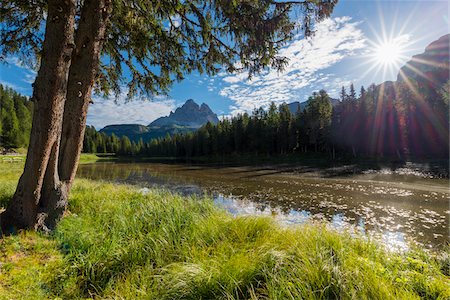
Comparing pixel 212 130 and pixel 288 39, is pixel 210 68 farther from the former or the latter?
pixel 212 130

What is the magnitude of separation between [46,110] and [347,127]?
5362 cm

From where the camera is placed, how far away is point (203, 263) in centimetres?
317

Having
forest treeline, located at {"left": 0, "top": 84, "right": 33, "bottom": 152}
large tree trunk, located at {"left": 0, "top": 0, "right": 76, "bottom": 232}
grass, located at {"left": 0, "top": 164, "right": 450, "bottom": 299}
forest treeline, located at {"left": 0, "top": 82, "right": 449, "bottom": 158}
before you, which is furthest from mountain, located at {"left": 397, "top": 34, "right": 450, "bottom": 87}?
forest treeline, located at {"left": 0, "top": 84, "right": 33, "bottom": 152}

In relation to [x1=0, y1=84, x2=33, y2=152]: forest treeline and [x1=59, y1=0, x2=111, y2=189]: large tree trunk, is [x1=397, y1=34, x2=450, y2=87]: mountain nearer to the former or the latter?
[x1=59, y1=0, x2=111, y2=189]: large tree trunk

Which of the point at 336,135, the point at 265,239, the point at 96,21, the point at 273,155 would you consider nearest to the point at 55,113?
the point at 96,21

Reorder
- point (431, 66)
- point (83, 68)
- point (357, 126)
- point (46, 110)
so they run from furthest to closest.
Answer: point (431, 66)
point (357, 126)
point (83, 68)
point (46, 110)

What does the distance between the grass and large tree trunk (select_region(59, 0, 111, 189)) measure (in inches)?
80.1

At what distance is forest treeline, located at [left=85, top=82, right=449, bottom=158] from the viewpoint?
40688 millimetres

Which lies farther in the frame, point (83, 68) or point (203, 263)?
point (83, 68)

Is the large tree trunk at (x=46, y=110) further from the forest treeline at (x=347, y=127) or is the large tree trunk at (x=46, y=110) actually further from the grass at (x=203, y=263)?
the forest treeline at (x=347, y=127)

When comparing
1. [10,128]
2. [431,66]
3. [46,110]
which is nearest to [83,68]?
[46,110]

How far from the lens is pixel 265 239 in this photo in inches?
164

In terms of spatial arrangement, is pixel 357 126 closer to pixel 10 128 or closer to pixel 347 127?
pixel 347 127

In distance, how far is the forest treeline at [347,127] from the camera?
41.0 meters
